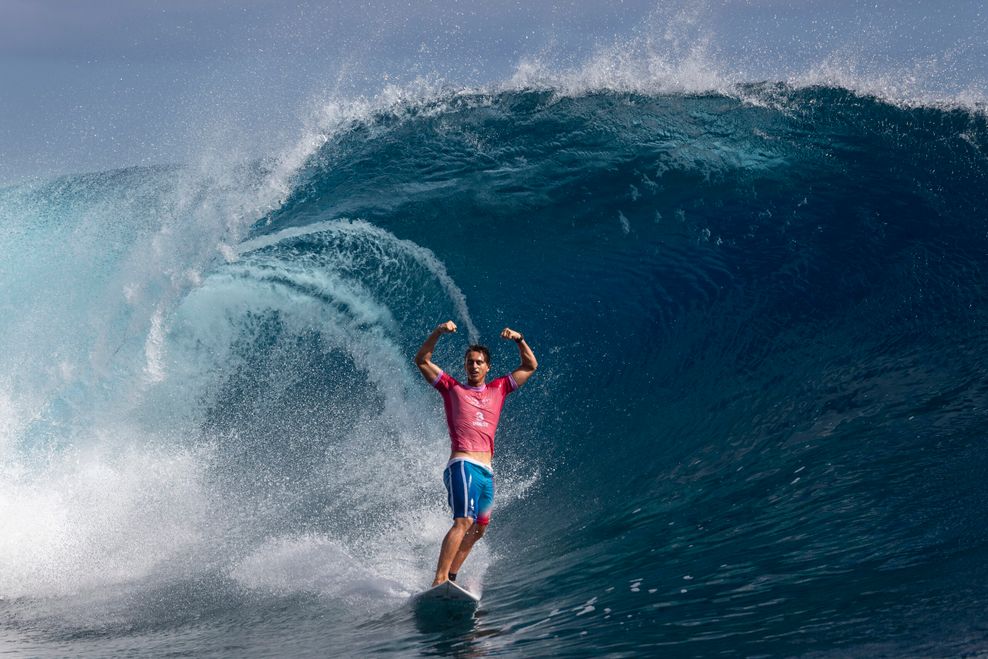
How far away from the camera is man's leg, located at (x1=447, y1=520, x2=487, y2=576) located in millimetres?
5738

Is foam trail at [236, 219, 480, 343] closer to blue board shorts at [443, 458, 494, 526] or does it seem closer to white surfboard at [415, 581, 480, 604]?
blue board shorts at [443, 458, 494, 526]

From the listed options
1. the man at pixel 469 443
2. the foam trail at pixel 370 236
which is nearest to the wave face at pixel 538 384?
the foam trail at pixel 370 236

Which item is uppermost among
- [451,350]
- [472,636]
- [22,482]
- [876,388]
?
[451,350]

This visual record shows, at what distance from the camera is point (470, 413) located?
6027 millimetres

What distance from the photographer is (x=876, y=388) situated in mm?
7574

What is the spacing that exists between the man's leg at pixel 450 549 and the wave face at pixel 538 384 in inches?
12.4

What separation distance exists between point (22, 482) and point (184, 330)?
2.16 metres

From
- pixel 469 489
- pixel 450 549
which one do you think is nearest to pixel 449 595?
pixel 450 549

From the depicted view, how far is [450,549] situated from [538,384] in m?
3.52

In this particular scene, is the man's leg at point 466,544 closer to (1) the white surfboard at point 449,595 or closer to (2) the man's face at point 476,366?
(1) the white surfboard at point 449,595

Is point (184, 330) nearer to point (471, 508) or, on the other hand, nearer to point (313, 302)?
point (313, 302)

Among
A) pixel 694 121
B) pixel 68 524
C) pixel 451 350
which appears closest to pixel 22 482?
pixel 68 524

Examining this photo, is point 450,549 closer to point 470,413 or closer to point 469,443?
point 469,443

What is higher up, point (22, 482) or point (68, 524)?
point (22, 482)
